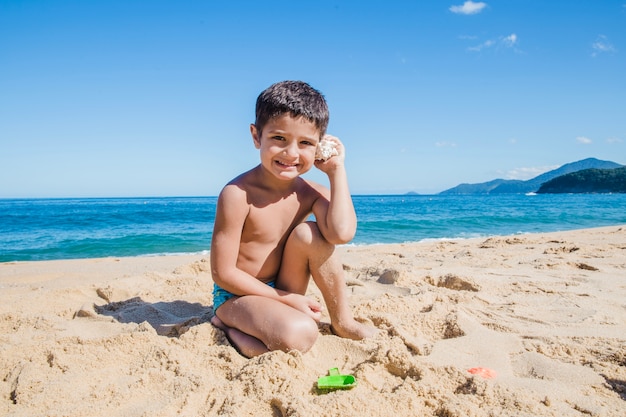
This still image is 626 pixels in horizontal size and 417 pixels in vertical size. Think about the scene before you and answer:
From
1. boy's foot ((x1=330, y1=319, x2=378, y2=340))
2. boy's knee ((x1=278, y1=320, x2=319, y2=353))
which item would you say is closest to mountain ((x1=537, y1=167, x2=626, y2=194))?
boy's foot ((x1=330, y1=319, x2=378, y2=340))

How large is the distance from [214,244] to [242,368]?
0.69 metres

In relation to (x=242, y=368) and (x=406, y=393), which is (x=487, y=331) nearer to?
(x=406, y=393)

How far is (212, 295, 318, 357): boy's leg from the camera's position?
1986 millimetres

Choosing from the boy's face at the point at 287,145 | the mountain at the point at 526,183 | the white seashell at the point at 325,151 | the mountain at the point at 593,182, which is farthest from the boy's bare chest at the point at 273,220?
the mountain at the point at 526,183

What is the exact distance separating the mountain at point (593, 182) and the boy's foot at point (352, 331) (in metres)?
69.7

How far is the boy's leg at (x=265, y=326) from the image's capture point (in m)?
1.99

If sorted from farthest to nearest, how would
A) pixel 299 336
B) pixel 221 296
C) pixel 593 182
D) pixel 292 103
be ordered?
pixel 593 182 → pixel 221 296 → pixel 292 103 → pixel 299 336

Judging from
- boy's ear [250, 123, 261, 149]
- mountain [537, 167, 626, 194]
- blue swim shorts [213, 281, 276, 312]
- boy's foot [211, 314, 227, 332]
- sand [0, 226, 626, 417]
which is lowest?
sand [0, 226, 626, 417]

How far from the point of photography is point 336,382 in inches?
→ 65.7

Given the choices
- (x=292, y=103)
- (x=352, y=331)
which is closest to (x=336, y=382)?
(x=352, y=331)

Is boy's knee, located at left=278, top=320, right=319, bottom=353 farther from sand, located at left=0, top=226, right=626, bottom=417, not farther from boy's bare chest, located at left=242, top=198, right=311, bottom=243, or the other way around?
boy's bare chest, located at left=242, top=198, right=311, bottom=243

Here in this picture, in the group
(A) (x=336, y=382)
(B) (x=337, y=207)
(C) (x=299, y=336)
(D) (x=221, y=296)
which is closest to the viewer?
(A) (x=336, y=382)

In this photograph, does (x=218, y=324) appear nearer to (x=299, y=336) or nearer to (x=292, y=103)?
(x=299, y=336)

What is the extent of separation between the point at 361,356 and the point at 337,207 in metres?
0.77
